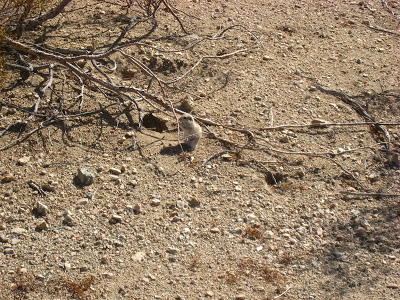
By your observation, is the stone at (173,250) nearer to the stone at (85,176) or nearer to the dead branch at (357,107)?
the stone at (85,176)

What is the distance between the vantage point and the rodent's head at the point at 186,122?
4.54m

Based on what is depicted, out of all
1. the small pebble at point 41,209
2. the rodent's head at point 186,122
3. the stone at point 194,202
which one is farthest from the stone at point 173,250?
the rodent's head at point 186,122

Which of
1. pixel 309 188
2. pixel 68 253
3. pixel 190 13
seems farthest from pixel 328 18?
pixel 68 253

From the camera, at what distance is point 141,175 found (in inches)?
168

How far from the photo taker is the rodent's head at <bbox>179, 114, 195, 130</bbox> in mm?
4536

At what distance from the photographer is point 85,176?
13.4 feet

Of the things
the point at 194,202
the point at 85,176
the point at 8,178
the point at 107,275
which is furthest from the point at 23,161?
the point at 194,202

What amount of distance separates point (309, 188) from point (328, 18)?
369 centimetres

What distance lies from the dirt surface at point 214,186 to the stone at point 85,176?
1.8 inches

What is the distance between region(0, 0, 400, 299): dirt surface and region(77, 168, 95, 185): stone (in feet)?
0.15

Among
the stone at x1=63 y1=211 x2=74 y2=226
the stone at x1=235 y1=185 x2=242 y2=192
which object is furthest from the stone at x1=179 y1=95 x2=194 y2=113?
the stone at x1=63 y1=211 x2=74 y2=226

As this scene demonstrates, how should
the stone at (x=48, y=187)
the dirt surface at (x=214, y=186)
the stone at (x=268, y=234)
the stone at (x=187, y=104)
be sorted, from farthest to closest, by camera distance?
the stone at (x=187, y=104) < the stone at (x=48, y=187) < the stone at (x=268, y=234) < the dirt surface at (x=214, y=186)

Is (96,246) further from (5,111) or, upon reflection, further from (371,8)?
(371,8)

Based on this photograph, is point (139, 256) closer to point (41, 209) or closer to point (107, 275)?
point (107, 275)
